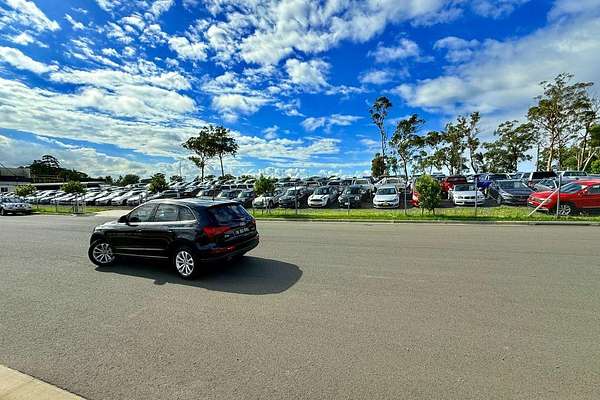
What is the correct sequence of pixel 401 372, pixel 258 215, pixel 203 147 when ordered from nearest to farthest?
pixel 401 372 → pixel 258 215 → pixel 203 147

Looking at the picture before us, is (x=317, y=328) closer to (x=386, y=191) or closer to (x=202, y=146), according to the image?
(x=386, y=191)

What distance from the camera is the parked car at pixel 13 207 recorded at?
24.7 metres

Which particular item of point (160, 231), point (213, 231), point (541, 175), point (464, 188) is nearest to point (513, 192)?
point (464, 188)

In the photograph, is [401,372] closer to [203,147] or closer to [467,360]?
[467,360]

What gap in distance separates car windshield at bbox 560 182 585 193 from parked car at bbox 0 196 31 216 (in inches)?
1466

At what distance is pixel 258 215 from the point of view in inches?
717

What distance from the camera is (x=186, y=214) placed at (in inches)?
233

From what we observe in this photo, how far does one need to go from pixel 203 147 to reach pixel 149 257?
44.5 meters

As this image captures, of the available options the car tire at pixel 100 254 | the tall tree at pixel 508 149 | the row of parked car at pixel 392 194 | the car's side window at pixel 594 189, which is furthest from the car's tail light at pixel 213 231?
the tall tree at pixel 508 149

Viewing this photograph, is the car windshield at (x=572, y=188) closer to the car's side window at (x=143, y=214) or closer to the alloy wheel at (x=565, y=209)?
the alloy wheel at (x=565, y=209)

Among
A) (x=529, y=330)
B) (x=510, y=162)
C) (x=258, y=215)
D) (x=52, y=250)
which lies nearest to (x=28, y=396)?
(x=529, y=330)

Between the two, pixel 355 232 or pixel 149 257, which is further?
pixel 355 232

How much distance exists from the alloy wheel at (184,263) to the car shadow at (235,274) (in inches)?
6.6

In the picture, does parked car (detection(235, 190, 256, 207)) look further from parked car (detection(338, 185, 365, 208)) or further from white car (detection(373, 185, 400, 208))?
white car (detection(373, 185, 400, 208))
